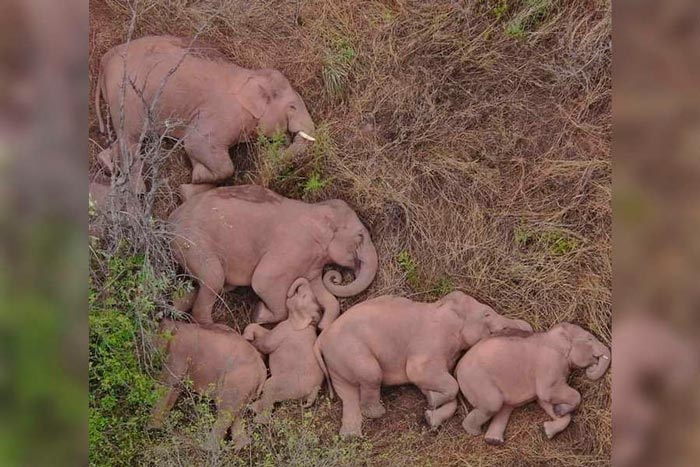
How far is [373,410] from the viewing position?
3.46 m

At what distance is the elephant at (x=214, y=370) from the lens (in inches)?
132

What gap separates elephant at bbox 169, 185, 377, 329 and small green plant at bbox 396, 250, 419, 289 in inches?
5.1

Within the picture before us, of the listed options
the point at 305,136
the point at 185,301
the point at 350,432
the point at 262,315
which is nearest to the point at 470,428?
the point at 350,432

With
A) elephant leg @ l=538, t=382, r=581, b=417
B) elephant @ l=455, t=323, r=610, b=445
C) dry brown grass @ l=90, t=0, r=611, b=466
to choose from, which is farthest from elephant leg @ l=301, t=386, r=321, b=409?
elephant leg @ l=538, t=382, r=581, b=417

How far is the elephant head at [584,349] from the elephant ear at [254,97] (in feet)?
5.72

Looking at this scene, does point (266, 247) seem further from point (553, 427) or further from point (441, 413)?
point (553, 427)

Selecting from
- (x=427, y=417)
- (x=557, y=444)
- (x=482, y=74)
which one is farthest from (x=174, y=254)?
(x=557, y=444)

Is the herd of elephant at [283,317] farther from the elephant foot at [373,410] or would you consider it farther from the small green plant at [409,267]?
the small green plant at [409,267]

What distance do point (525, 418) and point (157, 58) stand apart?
245 cm
